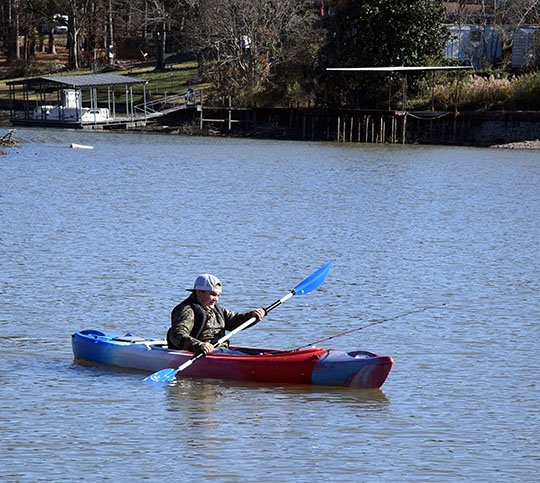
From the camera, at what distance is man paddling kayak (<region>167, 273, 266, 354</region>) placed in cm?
1367

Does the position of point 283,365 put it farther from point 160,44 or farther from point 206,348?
point 160,44

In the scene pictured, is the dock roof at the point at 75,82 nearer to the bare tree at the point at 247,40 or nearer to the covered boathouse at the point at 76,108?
the covered boathouse at the point at 76,108

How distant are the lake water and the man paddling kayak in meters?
0.52

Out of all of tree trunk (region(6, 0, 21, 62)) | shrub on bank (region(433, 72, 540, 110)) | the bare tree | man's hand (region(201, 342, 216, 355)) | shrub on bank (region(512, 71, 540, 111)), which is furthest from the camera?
tree trunk (region(6, 0, 21, 62))

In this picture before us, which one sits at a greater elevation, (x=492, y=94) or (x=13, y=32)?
(x=13, y=32)

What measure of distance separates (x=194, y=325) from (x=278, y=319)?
450 centimetres

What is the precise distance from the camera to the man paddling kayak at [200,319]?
13672mm

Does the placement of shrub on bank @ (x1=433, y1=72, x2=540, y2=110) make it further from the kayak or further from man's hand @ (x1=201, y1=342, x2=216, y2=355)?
man's hand @ (x1=201, y1=342, x2=216, y2=355)

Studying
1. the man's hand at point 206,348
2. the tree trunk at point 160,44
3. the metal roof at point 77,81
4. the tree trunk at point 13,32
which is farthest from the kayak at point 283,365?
the tree trunk at point 13,32

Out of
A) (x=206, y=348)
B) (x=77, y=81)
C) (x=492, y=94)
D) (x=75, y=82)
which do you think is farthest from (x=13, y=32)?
(x=206, y=348)

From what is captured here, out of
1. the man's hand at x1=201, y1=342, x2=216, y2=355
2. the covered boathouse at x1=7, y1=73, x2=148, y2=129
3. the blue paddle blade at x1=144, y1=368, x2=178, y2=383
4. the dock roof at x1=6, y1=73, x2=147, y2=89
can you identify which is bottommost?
the covered boathouse at x1=7, y1=73, x2=148, y2=129

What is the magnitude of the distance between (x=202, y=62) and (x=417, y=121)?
57.2 ft

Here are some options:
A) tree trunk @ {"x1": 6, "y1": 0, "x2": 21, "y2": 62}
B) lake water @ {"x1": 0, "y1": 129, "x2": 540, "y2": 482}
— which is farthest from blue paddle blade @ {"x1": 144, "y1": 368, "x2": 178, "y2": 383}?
tree trunk @ {"x1": 6, "y1": 0, "x2": 21, "y2": 62}

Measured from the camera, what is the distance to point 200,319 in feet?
45.8
